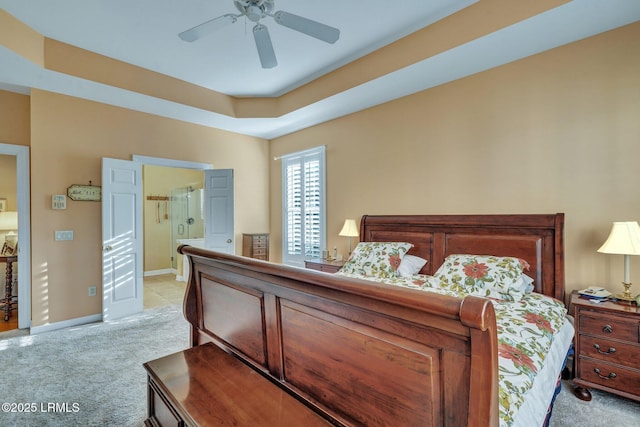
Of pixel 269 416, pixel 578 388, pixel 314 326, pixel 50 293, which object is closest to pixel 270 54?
pixel 314 326

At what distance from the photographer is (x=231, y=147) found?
5293mm

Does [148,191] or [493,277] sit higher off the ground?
[148,191]

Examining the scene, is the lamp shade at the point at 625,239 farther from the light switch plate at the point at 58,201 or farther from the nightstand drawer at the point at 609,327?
the light switch plate at the point at 58,201

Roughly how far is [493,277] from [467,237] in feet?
2.22

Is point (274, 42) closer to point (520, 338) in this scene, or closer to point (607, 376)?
point (520, 338)

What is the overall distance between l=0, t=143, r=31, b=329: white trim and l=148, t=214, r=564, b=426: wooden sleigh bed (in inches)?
108

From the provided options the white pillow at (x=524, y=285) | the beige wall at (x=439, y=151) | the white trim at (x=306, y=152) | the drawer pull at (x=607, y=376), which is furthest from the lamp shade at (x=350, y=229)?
the drawer pull at (x=607, y=376)

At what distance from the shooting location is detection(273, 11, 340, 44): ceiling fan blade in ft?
7.18

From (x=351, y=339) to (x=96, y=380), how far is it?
257 centimetres

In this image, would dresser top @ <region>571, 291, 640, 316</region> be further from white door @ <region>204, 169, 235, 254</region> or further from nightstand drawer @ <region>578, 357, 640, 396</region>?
white door @ <region>204, 169, 235, 254</region>

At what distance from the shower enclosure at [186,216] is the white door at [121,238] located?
2.71 meters

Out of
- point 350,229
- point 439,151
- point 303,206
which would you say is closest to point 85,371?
point 350,229

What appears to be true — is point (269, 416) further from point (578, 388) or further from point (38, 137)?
point (38, 137)

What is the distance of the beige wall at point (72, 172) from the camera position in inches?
142
